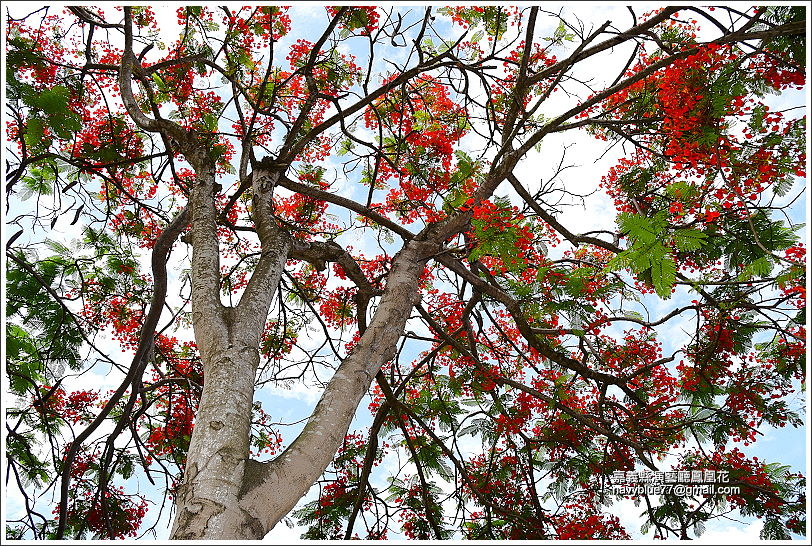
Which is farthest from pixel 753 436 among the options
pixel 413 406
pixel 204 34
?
pixel 204 34

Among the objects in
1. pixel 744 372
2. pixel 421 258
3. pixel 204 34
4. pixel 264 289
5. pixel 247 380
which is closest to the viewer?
pixel 247 380

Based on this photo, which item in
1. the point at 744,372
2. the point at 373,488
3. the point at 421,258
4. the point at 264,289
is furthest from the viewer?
the point at 373,488

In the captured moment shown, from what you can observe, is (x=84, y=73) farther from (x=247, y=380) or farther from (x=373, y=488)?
(x=373, y=488)

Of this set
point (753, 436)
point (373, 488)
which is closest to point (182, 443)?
point (373, 488)

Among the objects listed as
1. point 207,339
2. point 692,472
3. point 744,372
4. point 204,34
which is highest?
point 204,34

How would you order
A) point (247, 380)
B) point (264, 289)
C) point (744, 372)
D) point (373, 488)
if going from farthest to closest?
point (373, 488) → point (744, 372) → point (264, 289) → point (247, 380)

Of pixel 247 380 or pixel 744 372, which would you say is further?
pixel 744 372

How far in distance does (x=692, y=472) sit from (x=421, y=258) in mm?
3152

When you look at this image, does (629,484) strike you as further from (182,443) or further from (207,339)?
(182,443)

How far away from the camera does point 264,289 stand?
3.79 meters

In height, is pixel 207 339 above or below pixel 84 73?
below

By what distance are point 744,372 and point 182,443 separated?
19.2 feet

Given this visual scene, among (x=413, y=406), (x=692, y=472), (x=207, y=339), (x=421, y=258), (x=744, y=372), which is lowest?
(x=692, y=472)

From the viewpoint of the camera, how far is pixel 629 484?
539cm
